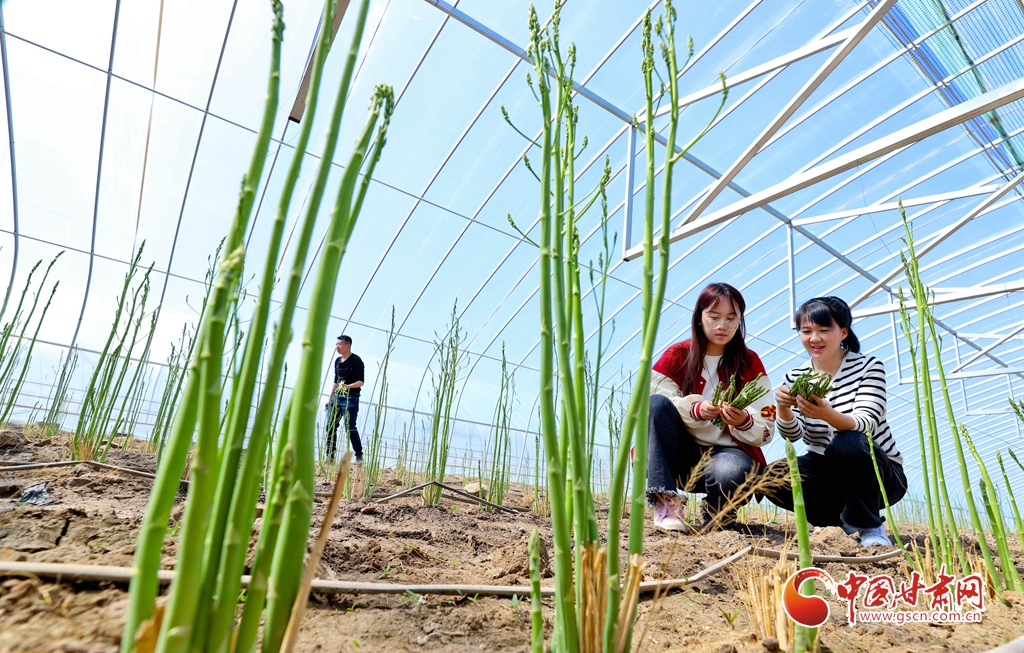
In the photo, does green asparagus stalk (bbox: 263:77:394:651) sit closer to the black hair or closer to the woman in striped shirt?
the woman in striped shirt

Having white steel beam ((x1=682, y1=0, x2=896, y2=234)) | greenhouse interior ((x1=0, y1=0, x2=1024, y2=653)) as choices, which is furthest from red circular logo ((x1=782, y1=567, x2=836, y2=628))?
white steel beam ((x1=682, y1=0, x2=896, y2=234))

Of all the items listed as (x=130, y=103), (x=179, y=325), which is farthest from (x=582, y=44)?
(x=179, y=325)

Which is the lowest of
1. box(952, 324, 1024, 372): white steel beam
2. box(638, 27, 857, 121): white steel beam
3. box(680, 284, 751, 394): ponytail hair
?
box(680, 284, 751, 394): ponytail hair

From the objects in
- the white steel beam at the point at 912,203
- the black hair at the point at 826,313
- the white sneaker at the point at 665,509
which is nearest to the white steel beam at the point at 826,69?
the white steel beam at the point at 912,203

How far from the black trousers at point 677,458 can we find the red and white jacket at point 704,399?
0.03m

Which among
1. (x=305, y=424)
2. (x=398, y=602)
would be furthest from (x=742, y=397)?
(x=305, y=424)

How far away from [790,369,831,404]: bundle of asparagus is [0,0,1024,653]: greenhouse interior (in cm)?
4

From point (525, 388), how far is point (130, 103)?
5.60 meters

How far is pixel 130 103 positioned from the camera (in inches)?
168

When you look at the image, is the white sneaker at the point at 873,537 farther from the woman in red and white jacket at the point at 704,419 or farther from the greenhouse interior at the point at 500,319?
the woman in red and white jacket at the point at 704,419

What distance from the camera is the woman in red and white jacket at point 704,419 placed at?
1758mm

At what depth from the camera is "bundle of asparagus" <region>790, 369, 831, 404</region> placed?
143cm

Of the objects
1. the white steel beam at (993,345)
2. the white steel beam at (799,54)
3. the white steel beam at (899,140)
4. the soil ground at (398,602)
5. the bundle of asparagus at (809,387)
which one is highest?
the white steel beam at (799,54)

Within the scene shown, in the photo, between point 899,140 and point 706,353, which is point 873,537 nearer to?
point 706,353
